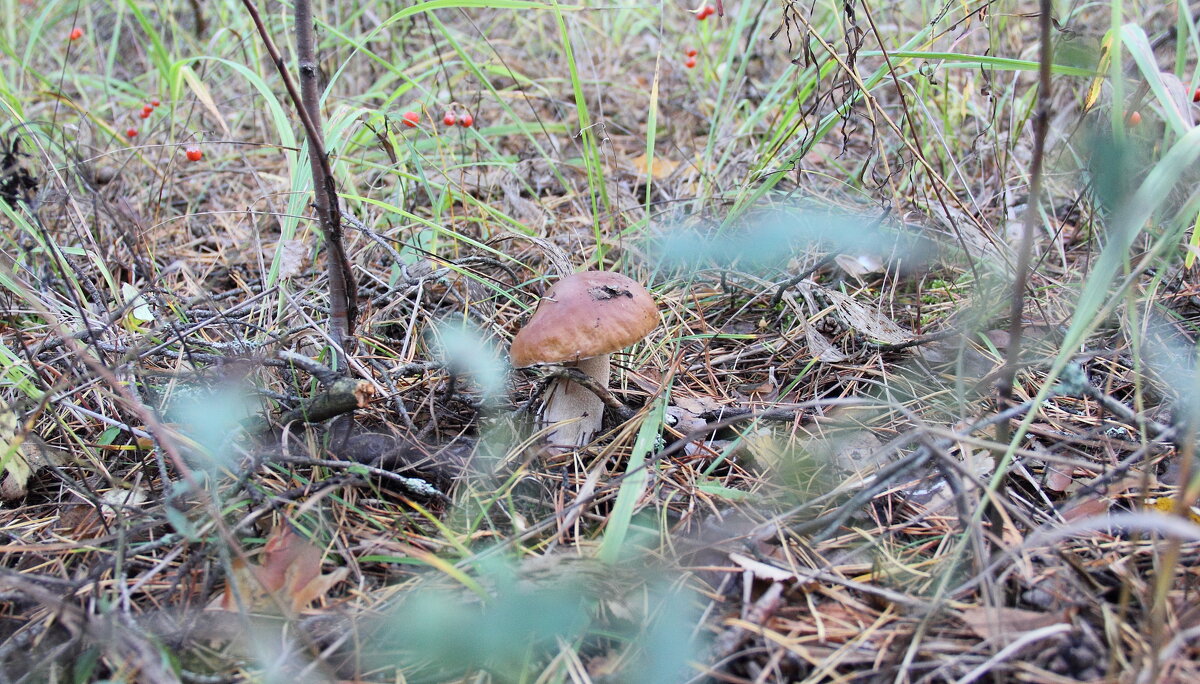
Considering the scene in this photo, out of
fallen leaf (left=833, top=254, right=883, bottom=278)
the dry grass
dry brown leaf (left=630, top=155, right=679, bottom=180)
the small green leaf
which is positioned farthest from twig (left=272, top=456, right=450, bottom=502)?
dry brown leaf (left=630, top=155, right=679, bottom=180)

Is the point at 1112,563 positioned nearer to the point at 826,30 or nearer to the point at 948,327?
the point at 948,327

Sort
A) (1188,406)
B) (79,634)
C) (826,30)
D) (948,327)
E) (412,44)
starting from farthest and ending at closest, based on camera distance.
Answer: (412,44), (826,30), (948,327), (1188,406), (79,634)

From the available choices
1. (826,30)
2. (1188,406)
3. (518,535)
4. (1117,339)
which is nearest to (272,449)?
(518,535)

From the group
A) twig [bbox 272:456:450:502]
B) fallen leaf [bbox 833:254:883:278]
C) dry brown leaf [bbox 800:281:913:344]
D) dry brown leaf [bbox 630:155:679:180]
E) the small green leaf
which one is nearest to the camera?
twig [bbox 272:456:450:502]

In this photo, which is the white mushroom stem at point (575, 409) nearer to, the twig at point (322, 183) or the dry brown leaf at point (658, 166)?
the twig at point (322, 183)

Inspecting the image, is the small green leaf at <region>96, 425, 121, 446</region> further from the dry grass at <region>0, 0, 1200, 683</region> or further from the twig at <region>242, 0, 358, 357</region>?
the twig at <region>242, 0, 358, 357</region>

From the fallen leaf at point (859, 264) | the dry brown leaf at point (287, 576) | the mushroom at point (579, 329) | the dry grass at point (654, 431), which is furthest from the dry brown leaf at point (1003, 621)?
the fallen leaf at point (859, 264)
